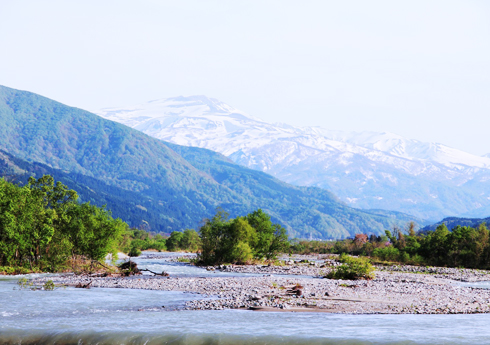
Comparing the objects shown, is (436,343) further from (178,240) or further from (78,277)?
(178,240)

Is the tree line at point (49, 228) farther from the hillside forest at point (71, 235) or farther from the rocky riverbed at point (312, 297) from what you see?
the rocky riverbed at point (312, 297)

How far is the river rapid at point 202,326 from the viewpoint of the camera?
76.8 feet

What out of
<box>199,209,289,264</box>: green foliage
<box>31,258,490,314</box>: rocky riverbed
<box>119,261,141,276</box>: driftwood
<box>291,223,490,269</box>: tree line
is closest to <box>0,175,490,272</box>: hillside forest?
<box>199,209,289,264</box>: green foliage

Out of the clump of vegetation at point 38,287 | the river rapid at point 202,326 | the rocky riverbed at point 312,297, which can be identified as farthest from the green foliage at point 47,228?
the river rapid at point 202,326

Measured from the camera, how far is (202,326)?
26.4 meters

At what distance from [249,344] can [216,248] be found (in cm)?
6399

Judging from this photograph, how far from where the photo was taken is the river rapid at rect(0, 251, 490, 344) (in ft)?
76.8

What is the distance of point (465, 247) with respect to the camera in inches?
3688

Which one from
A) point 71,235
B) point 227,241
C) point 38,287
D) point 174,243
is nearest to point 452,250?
point 227,241

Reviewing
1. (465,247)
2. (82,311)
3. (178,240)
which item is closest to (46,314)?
(82,311)

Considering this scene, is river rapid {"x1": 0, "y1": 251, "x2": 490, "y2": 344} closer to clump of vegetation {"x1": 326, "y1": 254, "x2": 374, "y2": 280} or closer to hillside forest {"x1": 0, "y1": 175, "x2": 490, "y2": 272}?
hillside forest {"x1": 0, "y1": 175, "x2": 490, "y2": 272}

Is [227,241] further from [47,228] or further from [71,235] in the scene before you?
[47,228]

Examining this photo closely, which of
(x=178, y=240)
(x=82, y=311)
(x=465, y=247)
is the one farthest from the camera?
(x=178, y=240)

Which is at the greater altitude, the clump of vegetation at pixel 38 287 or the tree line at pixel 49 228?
the tree line at pixel 49 228
